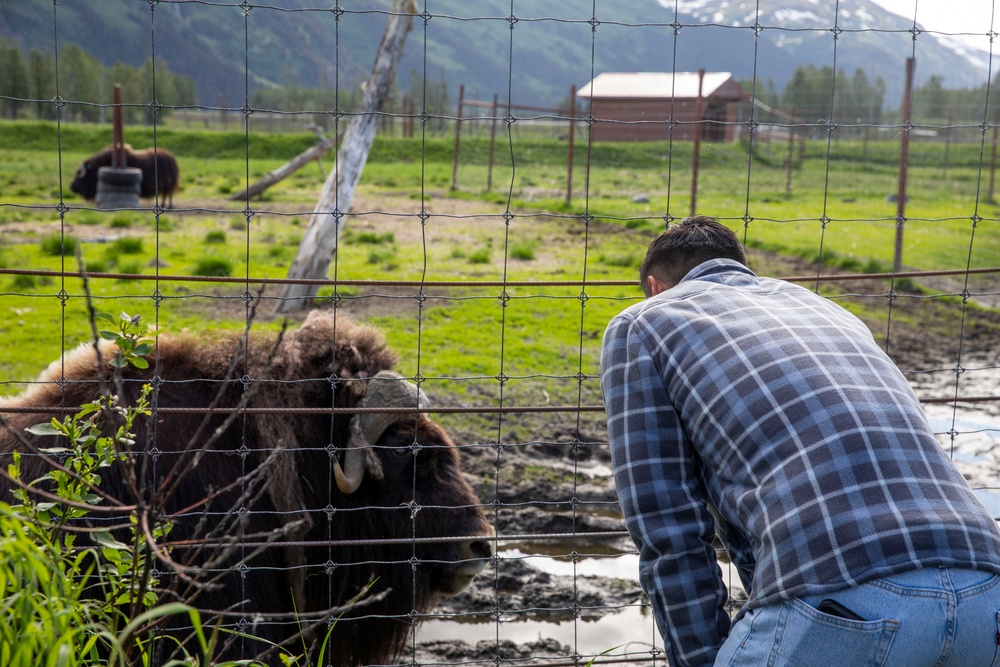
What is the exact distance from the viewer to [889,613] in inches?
64.6

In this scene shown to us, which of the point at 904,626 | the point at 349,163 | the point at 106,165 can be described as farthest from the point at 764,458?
the point at 106,165

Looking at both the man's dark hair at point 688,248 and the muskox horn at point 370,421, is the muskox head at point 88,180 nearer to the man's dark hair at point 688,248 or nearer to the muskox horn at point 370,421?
the muskox horn at point 370,421

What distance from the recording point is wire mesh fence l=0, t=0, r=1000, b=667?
2.93m

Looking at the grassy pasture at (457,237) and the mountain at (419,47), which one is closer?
the grassy pasture at (457,237)

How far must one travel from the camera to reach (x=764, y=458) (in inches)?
71.3

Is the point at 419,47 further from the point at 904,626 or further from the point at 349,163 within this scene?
the point at 904,626

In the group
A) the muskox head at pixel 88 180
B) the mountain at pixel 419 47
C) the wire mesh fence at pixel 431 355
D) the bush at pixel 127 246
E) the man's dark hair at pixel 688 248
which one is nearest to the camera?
the man's dark hair at pixel 688 248

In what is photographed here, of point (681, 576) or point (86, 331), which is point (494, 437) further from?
point (681, 576)

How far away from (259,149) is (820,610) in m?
26.0

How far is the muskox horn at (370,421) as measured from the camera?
3.22 metres

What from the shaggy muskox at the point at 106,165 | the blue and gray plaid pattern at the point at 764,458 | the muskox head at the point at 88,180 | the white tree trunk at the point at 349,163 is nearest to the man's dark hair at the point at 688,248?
the blue and gray plaid pattern at the point at 764,458

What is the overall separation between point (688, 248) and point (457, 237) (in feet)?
32.2

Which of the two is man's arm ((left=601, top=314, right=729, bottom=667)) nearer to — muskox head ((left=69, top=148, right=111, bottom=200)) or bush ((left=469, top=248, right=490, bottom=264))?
bush ((left=469, top=248, right=490, bottom=264))

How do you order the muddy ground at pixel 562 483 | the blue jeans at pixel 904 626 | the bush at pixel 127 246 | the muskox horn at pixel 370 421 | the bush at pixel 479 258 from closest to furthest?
the blue jeans at pixel 904 626, the muskox horn at pixel 370 421, the muddy ground at pixel 562 483, the bush at pixel 127 246, the bush at pixel 479 258
